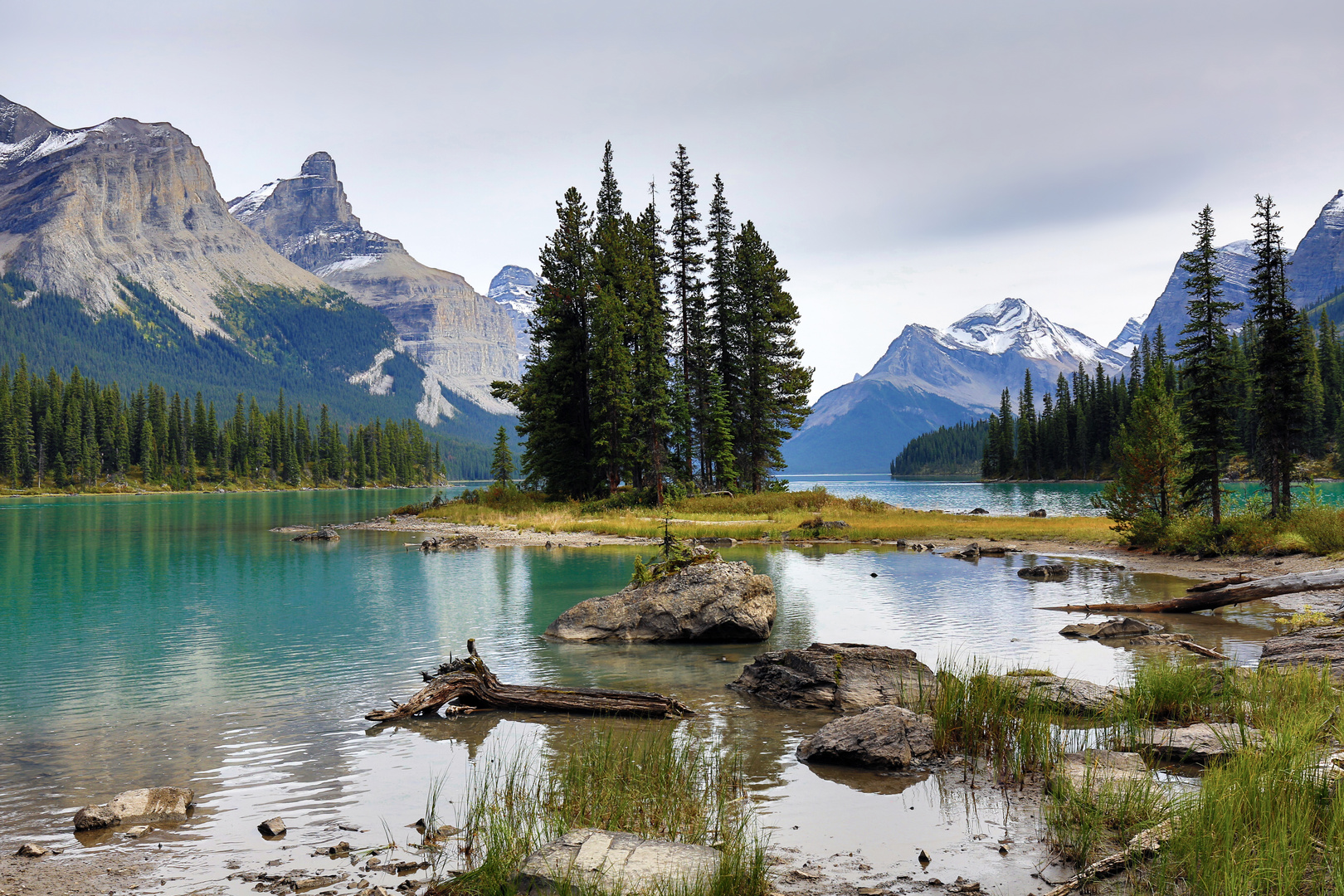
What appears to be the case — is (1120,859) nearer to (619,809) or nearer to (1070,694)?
(619,809)

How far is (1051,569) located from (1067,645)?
14.1m

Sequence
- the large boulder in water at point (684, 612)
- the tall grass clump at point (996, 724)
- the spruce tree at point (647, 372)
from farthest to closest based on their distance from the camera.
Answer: the spruce tree at point (647, 372), the large boulder in water at point (684, 612), the tall grass clump at point (996, 724)

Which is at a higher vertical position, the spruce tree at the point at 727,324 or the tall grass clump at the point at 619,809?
the spruce tree at the point at 727,324

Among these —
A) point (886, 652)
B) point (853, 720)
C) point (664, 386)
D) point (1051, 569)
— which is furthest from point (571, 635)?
point (664, 386)

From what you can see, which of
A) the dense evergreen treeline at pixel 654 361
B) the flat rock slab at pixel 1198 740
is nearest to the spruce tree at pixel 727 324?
the dense evergreen treeline at pixel 654 361

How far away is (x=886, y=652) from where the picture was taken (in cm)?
1468

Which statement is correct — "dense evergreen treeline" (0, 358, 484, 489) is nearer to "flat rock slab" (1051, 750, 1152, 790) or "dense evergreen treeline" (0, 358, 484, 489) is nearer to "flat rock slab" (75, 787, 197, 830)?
"flat rock slab" (75, 787, 197, 830)

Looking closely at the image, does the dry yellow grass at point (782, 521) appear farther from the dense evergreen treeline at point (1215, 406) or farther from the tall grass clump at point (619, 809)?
the tall grass clump at point (619, 809)

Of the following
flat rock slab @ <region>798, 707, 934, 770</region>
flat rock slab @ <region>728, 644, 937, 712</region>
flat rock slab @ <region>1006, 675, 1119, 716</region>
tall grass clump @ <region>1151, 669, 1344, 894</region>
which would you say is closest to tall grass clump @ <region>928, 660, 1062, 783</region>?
flat rock slab @ <region>1006, 675, 1119, 716</region>

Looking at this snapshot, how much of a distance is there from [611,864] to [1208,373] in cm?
3522

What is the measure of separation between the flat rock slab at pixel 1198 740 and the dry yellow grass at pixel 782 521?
107ft

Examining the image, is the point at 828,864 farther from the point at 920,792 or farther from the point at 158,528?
the point at 158,528

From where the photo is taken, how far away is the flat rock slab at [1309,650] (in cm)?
1305

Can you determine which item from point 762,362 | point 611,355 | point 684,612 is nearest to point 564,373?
point 611,355
